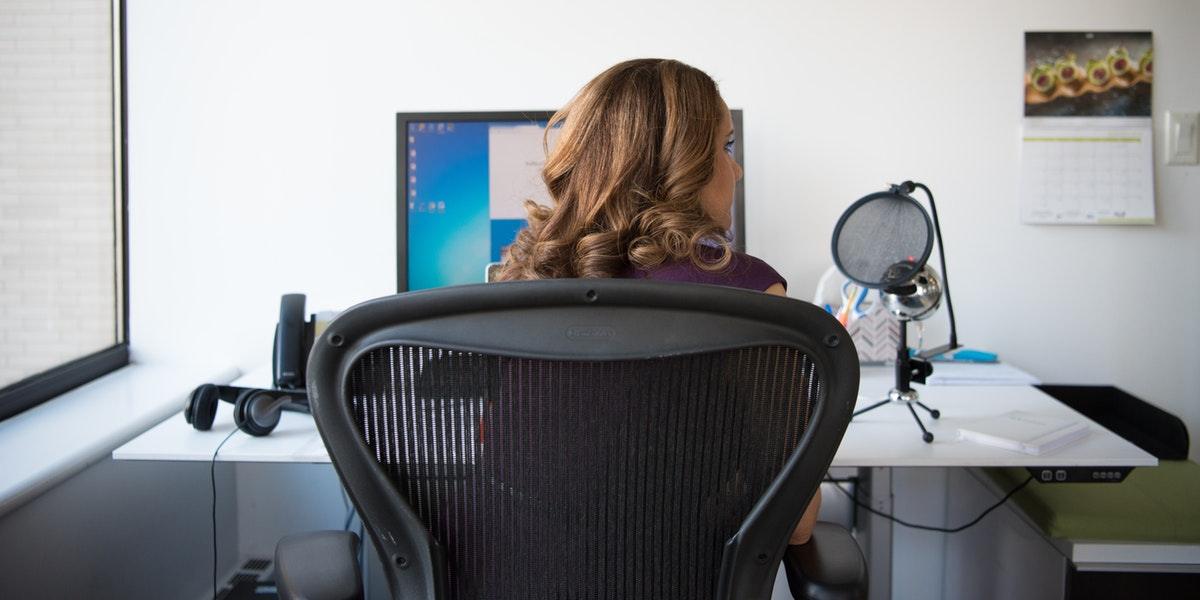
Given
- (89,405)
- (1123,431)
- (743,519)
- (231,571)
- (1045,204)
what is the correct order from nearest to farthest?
(743,519)
(89,405)
(1123,431)
(1045,204)
(231,571)

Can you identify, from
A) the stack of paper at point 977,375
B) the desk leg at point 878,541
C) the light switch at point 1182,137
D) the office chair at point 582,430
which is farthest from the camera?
the light switch at point 1182,137

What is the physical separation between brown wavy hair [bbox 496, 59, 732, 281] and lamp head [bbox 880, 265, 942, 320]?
0.62 metres

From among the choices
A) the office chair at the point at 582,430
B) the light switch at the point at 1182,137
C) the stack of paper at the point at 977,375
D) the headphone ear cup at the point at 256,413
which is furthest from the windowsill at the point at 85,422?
the light switch at the point at 1182,137

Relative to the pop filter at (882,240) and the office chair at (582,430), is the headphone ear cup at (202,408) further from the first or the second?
the pop filter at (882,240)

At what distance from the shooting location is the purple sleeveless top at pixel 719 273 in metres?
0.89

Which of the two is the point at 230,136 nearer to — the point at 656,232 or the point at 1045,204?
the point at 656,232

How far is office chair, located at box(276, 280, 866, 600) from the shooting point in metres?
0.63

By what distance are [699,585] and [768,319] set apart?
0.89 feet

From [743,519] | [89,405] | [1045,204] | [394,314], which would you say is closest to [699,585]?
[743,519]

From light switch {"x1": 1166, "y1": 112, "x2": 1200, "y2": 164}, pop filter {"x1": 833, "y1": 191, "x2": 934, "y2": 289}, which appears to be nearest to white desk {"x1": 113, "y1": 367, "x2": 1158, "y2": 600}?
pop filter {"x1": 833, "y1": 191, "x2": 934, "y2": 289}

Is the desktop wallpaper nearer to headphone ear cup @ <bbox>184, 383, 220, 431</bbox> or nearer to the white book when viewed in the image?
headphone ear cup @ <bbox>184, 383, 220, 431</bbox>

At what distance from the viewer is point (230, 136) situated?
1.95 metres

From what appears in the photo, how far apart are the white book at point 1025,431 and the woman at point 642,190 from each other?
514 millimetres

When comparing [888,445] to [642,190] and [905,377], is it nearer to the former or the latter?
[905,377]
